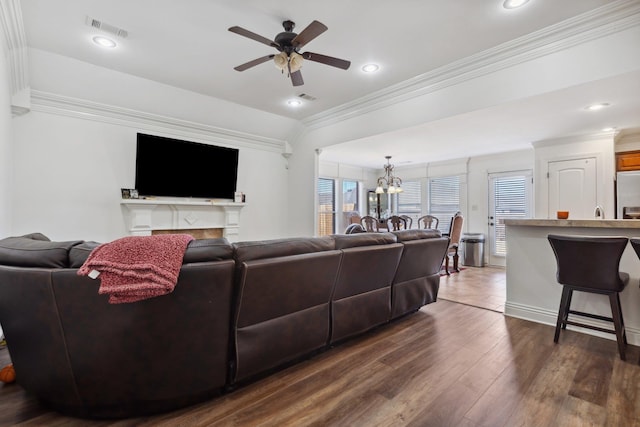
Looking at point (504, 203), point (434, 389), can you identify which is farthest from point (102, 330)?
point (504, 203)

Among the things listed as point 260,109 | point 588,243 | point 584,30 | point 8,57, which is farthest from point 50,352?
point 584,30

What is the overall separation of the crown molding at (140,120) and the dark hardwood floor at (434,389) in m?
2.86

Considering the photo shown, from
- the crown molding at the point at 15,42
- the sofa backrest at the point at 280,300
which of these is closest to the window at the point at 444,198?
the sofa backrest at the point at 280,300

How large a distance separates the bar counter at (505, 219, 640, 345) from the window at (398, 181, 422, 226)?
4.70 m

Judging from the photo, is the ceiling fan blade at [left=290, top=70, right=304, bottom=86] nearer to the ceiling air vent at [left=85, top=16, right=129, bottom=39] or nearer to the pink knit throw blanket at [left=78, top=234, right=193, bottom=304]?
the ceiling air vent at [left=85, top=16, right=129, bottom=39]

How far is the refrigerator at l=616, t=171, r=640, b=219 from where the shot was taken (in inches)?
168

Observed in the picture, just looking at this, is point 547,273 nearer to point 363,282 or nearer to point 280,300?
point 363,282

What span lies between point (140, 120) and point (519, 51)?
15.3ft

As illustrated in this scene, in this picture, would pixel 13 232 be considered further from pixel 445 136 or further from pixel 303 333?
pixel 445 136

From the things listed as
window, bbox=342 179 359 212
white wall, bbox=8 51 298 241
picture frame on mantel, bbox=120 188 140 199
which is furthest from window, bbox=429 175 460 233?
picture frame on mantel, bbox=120 188 140 199

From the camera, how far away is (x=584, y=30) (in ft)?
8.52

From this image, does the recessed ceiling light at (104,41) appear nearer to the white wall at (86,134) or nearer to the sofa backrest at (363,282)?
the white wall at (86,134)

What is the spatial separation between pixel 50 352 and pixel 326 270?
5.15 feet

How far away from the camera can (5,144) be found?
9.45ft
